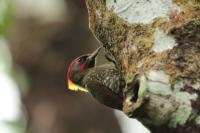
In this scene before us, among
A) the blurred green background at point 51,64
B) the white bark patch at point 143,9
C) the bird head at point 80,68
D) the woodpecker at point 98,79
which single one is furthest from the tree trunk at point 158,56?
the blurred green background at point 51,64

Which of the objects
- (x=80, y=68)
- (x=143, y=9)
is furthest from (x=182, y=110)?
(x=80, y=68)

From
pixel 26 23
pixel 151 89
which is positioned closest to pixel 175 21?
pixel 151 89

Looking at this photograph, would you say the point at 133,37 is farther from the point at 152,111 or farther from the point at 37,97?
the point at 37,97

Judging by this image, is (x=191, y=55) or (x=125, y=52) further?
(x=125, y=52)

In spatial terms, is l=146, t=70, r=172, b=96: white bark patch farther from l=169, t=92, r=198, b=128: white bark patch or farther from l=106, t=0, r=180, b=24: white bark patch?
l=106, t=0, r=180, b=24: white bark patch

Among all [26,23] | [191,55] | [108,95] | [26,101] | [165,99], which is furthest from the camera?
[26,101]

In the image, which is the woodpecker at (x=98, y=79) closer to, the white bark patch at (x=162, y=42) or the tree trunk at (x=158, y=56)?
the tree trunk at (x=158, y=56)

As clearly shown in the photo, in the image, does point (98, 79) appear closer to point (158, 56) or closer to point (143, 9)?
point (143, 9)

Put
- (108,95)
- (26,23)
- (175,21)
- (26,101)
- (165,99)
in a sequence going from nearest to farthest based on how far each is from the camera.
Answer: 1. (165,99)
2. (175,21)
3. (108,95)
4. (26,23)
5. (26,101)
